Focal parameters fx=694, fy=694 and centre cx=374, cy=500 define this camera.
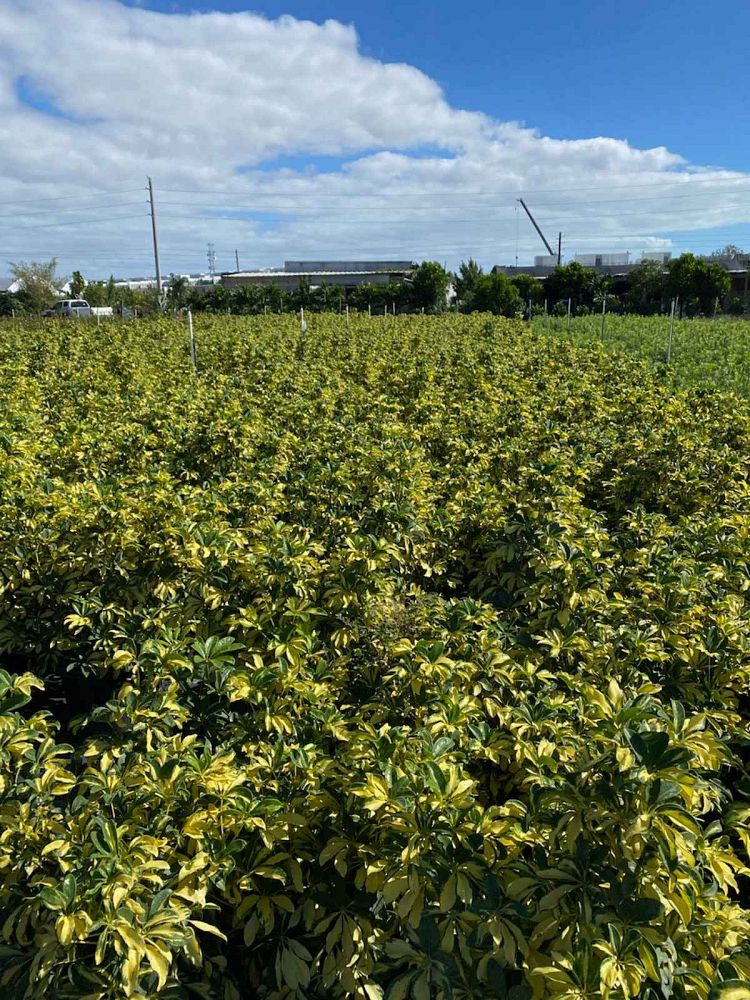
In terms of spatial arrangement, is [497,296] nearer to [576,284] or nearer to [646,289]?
[576,284]

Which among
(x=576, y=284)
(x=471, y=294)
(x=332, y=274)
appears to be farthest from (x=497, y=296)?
(x=332, y=274)

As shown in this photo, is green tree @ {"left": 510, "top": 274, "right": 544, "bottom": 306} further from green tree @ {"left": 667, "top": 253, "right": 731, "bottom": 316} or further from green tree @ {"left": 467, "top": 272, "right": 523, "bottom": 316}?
green tree @ {"left": 667, "top": 253, "right": 731, "bottom": 316}

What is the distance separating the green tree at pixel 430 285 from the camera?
135ft

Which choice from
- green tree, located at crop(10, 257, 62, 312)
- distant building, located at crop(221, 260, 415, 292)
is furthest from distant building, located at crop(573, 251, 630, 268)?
green tree, located at crop(10, 257, 62, 312)

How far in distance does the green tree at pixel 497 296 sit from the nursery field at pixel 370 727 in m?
35.4

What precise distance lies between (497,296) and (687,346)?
23.7 meters

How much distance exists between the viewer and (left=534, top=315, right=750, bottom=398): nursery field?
11.8m

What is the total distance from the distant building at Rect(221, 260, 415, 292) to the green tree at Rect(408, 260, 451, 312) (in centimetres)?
1999

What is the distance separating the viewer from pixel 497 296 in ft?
130

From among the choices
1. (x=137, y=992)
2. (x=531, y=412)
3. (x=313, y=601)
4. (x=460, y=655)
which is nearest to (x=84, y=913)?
(x=137, y=992)

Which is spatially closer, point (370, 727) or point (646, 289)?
point (370, 727)

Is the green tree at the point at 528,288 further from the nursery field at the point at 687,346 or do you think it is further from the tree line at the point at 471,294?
the nursery field at the point at 687,346

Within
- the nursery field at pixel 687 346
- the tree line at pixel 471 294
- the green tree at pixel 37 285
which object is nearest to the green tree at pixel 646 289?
the tree line at pixel 471 294

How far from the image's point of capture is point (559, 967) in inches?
59.4
